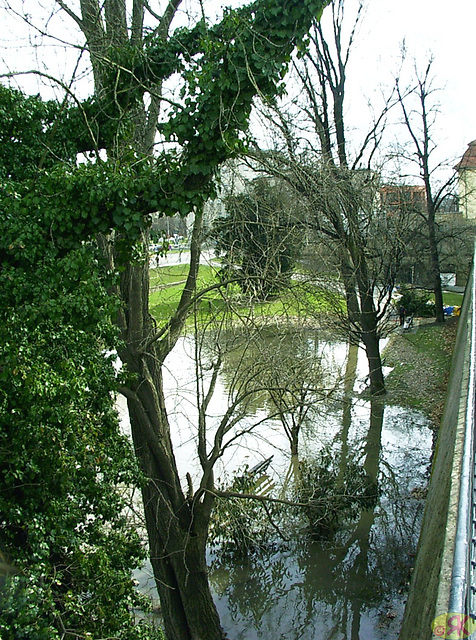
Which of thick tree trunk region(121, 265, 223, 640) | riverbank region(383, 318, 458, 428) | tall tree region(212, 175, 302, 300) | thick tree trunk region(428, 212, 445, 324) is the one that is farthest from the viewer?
thick tree trunk region(428, 212, 445, 324)

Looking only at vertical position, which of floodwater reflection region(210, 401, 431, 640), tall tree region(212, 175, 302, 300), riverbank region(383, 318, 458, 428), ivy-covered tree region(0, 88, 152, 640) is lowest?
floodwater reflection region(210, 401, 431, 640)

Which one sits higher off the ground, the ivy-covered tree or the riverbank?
the ivy-covered tree

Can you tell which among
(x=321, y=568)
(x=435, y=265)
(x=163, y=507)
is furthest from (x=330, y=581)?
(x=435, y=265)

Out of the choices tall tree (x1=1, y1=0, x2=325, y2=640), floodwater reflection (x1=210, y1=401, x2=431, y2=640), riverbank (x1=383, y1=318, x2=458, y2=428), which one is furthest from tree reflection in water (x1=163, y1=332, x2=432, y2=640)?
riverbank (x1=383, y1=318, x2=458, y2=428)

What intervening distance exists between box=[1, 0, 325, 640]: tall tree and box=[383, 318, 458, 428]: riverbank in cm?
925

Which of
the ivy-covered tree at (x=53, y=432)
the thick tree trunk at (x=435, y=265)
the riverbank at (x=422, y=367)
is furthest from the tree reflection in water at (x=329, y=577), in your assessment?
the thick tree trunk at (x=435, y=265)

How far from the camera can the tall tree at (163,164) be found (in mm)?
6629

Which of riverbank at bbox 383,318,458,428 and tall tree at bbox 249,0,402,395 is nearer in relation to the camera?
tall tree at bbox 249,0,402,395

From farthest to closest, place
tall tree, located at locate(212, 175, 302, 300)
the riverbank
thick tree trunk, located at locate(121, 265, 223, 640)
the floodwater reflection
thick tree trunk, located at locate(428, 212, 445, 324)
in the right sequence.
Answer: thick tree trunk, located at locate(428, 212, 445, 324) → the riverbank → the floodwater reflection → tall tree, located at locate(212, 175, 302, 300) → thick tree trunk, located at locate(121, 265, 223, 640)

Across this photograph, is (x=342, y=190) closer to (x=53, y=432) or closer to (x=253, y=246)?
(x=253, y=246)

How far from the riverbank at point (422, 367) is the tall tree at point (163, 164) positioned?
925cm

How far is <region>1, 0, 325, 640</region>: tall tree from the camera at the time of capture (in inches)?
261

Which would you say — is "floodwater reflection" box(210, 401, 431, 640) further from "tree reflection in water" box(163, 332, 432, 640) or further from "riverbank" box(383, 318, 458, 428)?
"riverbank" box(383, 318, 458, 428)

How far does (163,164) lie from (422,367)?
1638 cm
